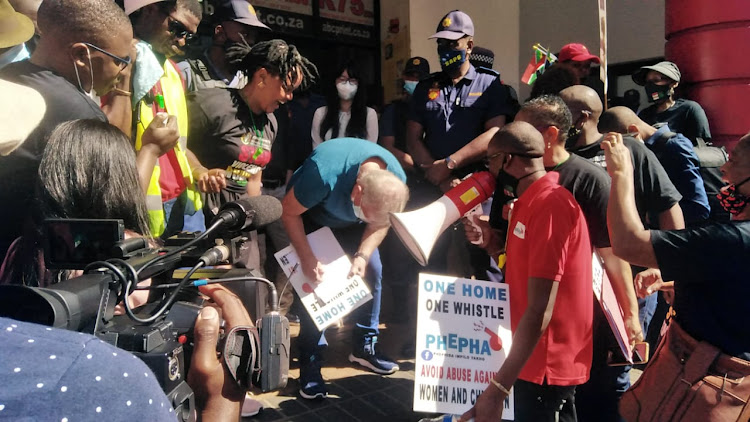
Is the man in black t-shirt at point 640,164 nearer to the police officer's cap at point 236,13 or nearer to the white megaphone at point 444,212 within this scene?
the white megaphone at point 444,212

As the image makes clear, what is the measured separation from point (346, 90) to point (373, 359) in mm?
2230

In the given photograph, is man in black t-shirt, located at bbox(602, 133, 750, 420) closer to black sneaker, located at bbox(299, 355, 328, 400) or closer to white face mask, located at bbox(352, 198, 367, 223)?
white face mask, located at bbox(352, 198, 367, 223)

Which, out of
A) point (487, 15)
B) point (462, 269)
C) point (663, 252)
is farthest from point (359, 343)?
point (487, 15)

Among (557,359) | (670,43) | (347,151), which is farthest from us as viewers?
(670,43)

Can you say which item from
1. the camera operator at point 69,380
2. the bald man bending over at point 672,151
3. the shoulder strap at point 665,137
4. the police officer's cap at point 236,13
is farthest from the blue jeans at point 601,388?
the police officer's cap at point 236,13

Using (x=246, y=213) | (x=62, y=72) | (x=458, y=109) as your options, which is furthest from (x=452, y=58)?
(x=246, y=213)

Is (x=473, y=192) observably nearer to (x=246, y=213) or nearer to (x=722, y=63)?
(x=246, y=213)

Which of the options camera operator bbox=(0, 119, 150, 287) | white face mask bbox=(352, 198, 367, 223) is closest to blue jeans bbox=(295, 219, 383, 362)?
white face mask bbox=(352, 198, 367, 223)

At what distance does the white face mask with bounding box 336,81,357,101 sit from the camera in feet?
14.7

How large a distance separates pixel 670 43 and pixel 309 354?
16.0 feet

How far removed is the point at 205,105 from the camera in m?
3.17

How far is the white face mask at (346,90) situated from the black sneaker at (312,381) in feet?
7.29

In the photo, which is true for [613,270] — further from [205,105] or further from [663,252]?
[205,105]

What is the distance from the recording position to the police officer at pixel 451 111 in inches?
161
